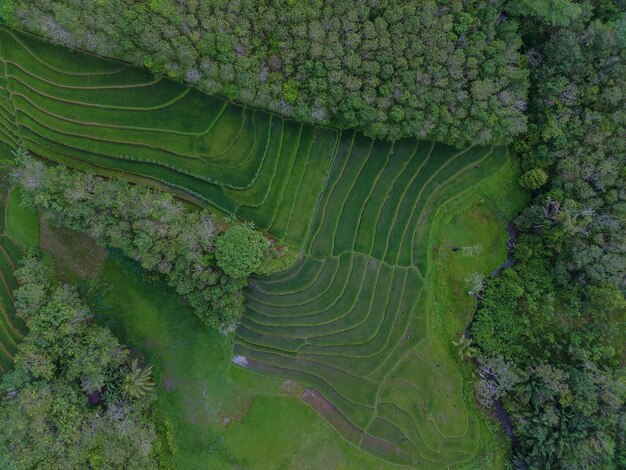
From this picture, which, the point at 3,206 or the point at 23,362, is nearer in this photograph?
the point at 23,362

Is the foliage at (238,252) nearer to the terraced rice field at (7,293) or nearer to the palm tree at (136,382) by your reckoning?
the palm tree at (136,382)

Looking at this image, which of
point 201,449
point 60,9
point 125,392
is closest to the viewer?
point 60,9

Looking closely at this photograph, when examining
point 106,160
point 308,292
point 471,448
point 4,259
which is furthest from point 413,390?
point 4,259

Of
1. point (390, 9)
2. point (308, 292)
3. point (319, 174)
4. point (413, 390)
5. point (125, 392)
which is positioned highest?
point (390, 9)

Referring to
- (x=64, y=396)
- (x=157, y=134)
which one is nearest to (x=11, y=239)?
(x=64, y=396)

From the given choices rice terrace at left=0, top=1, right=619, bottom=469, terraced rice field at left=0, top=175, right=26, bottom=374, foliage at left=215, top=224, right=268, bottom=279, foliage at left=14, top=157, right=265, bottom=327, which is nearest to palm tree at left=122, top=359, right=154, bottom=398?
rice terrace at left=0, top=1, right=619, bottom=469

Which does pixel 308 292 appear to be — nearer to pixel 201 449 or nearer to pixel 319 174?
pixel 319 174

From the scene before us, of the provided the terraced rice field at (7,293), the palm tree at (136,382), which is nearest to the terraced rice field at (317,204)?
the terraced rice field at (7,293)
